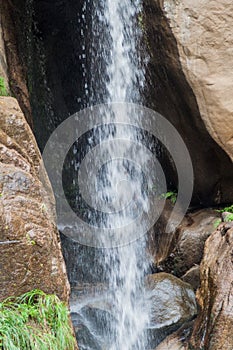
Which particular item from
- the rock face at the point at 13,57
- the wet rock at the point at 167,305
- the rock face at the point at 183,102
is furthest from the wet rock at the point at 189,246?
the rock face at the point at 13,57

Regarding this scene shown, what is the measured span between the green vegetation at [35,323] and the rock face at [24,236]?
97mm

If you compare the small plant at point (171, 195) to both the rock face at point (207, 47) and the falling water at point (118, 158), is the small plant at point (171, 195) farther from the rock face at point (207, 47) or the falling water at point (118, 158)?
the rock face at point (207, 47)

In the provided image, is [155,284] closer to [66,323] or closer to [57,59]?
[66,323]

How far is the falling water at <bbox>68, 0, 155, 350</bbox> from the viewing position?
661 centimetres

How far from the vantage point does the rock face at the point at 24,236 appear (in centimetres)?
322

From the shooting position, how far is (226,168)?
648cm

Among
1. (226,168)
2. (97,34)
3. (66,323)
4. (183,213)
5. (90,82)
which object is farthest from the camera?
(90,82)

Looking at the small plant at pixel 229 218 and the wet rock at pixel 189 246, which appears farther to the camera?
the wet rock at pixel 189 246

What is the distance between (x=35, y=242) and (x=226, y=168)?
3.81 meters

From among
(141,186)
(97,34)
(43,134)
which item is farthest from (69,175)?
(97,34)

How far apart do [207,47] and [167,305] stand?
3.21m

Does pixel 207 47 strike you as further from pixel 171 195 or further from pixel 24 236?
pixel 24 236

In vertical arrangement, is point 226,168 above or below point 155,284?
above

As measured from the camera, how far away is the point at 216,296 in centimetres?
431
